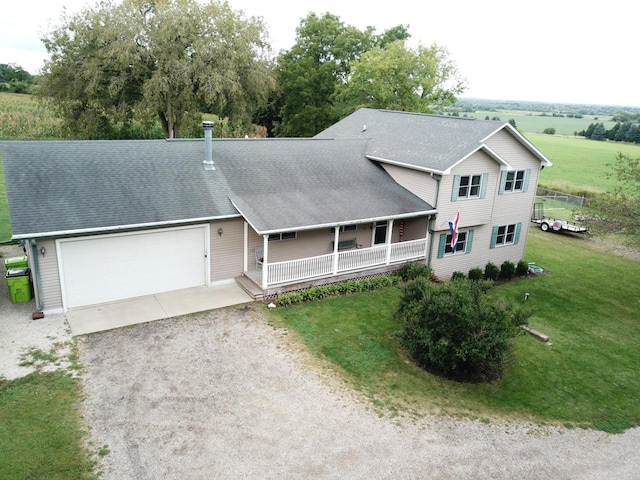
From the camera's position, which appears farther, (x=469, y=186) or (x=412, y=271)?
(x=469, y=186)

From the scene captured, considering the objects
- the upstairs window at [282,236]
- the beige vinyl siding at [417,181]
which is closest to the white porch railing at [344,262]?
the upstairs window at [282,236]

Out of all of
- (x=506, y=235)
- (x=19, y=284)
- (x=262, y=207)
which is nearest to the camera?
(x=19, y=284)

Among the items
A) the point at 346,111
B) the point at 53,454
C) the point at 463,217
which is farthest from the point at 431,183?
the point at 346,111

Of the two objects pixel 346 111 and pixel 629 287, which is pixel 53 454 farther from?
pixel 346 111

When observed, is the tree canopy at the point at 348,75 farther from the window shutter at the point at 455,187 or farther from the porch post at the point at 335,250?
the porch post at the point at 335,250

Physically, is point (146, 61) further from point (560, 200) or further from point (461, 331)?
point (560, 200)

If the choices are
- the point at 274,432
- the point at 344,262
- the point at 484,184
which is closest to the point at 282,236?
the point at 344,262

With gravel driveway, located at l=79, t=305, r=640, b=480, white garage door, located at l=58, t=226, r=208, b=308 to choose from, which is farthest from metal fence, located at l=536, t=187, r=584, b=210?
white garage door, located at l=58, t=226, r=208, b=308
